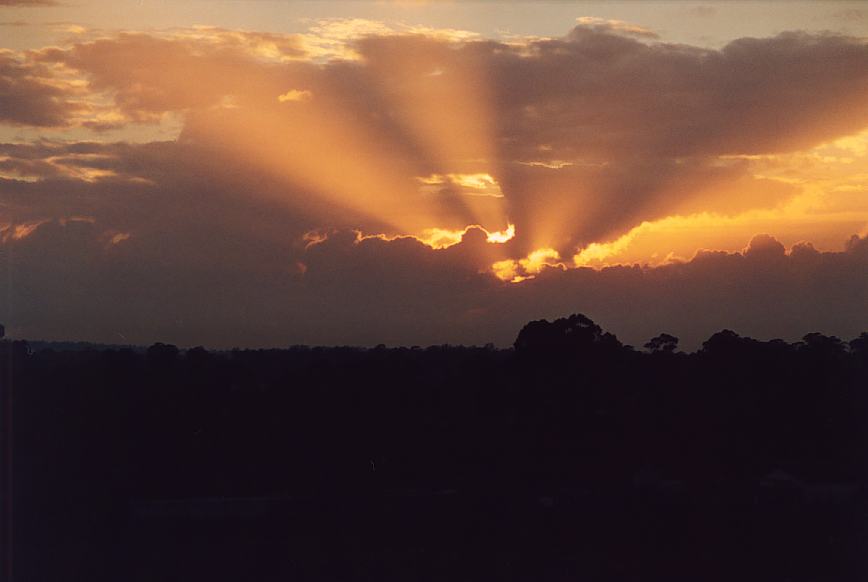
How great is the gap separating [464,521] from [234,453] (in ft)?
39.1

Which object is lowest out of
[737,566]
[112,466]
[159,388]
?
[737,566]

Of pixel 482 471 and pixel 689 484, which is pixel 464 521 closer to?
pixel 482 471

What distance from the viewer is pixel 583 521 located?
38844 millimetres

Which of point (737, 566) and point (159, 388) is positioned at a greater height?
point (159, 388)

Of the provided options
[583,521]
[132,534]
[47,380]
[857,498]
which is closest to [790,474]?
[857,498]

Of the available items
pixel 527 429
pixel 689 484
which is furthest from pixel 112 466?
pixel 689 484

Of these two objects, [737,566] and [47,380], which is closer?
[737,566]

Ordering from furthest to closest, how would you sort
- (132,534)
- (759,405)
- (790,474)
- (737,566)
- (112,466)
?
(759,405)
(790,474)
(112,466)
(132,534)
(737,566)

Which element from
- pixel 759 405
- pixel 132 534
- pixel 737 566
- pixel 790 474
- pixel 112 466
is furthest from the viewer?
pixel 759 405

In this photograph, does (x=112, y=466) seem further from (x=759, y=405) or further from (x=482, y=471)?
(x=759, y=405)

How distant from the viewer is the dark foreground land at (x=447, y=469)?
34719 millimetres

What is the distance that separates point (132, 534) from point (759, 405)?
2810 cm

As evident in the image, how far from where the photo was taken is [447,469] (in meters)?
44.2

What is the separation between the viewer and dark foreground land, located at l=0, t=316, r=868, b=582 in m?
34.7
